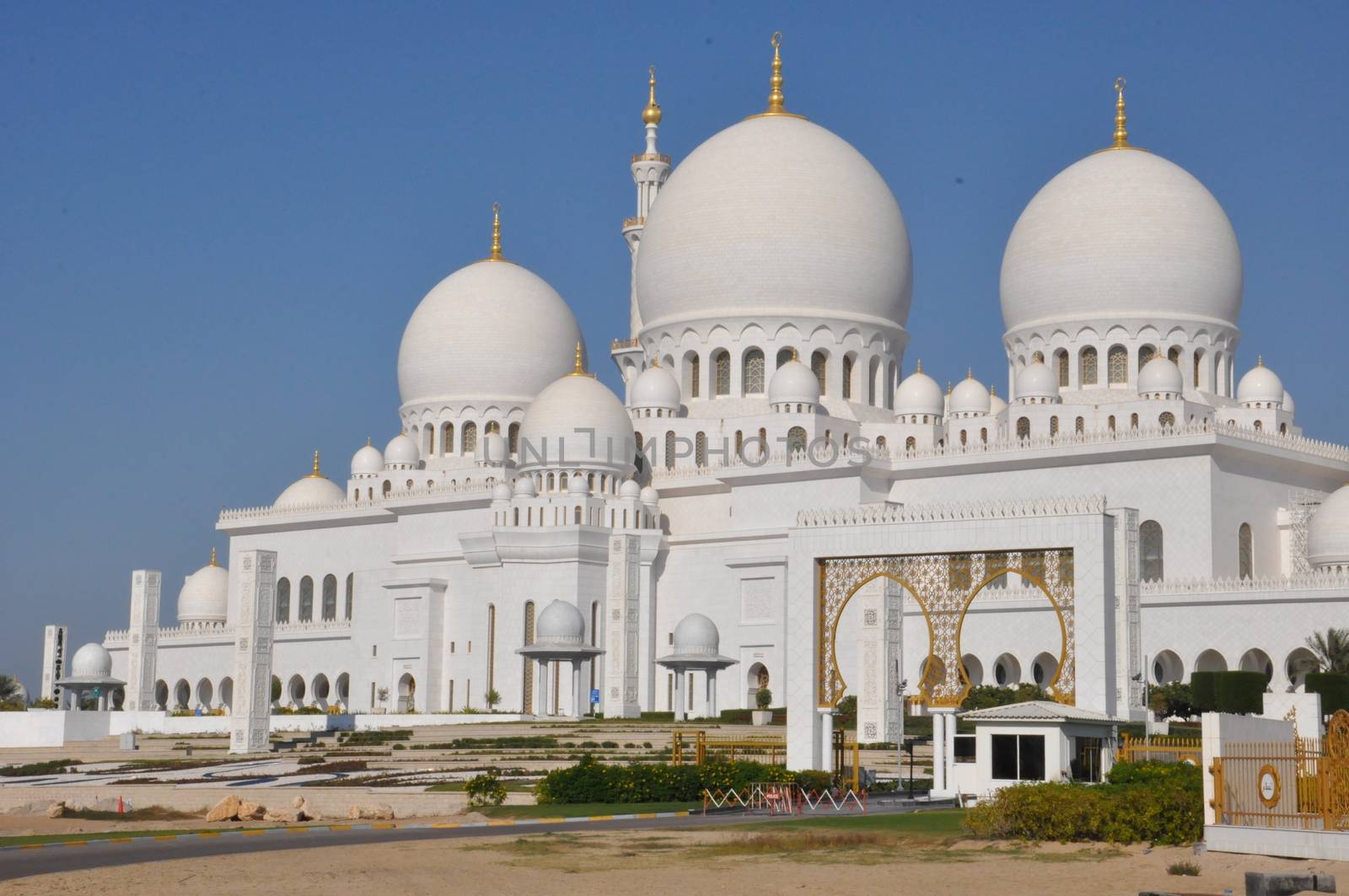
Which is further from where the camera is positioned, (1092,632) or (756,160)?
(756,160)

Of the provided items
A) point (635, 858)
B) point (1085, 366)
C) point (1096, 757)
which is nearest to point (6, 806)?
point (635, 858)

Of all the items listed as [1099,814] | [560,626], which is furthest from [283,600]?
[1099,814]

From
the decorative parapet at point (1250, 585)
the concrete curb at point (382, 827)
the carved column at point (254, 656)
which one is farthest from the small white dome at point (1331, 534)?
the concrete curb at point (382, 827)

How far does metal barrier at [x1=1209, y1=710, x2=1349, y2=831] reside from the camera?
1723cm

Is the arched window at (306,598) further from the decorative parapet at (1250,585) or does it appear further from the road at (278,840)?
the road at (278,840)

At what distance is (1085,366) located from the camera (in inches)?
1972

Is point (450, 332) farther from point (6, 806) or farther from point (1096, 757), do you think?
point (1096, 757)

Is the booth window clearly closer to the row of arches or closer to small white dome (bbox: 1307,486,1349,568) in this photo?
small white dome (bbox: 1307,486,1349,568)

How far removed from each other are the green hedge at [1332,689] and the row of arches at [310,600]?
3052 centimetres

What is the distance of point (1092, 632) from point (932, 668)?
2.34 m

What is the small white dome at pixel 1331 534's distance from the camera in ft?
139

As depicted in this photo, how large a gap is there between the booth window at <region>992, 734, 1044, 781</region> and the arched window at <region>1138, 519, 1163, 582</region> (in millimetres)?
21674

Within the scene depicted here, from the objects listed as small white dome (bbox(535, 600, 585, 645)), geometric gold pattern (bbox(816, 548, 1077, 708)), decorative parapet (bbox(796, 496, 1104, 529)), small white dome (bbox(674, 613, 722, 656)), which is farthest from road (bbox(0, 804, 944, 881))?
small white dome (bbox(535, 600, 585, 645))

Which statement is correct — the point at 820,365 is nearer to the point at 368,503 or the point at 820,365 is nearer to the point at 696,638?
the point at 696,638
